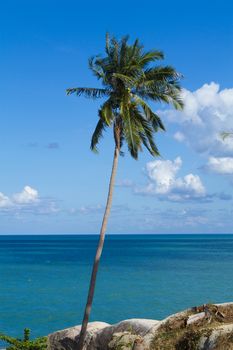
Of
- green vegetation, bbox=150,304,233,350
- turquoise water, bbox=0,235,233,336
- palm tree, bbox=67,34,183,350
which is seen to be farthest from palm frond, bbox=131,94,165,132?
turquoise water, bbox=0,235,233,336

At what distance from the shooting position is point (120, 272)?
8644 centimetres

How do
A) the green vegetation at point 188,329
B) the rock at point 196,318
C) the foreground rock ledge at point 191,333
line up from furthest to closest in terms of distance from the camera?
the rock at point 196,318, the green vegetation at point 188,329, the foreground rock ledge at point 191,333

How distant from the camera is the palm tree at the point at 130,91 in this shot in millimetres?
23719

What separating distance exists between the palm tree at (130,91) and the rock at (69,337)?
2.06 metres

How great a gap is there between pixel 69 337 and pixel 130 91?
467 inches

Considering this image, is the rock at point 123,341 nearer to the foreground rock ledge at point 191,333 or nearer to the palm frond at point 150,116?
the foreground rock ledge at point 191,333

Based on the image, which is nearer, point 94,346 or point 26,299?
point 94,346

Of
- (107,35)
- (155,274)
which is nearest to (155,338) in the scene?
(107,35)

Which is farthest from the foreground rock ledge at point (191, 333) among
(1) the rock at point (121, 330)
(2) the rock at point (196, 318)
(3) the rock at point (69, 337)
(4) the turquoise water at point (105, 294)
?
(4) the turquoise water at point (105, 294)

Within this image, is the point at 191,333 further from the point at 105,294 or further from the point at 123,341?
the point at 105,294

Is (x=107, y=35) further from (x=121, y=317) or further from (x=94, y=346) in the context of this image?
(x=121, y=317)

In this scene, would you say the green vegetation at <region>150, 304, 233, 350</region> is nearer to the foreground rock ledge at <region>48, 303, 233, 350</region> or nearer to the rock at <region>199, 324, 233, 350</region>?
the foreground rock ledge at <region>48, 303, 233, 350</region>

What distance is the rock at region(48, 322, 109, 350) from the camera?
2352 centimetres

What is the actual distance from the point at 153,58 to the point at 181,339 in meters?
14.3
